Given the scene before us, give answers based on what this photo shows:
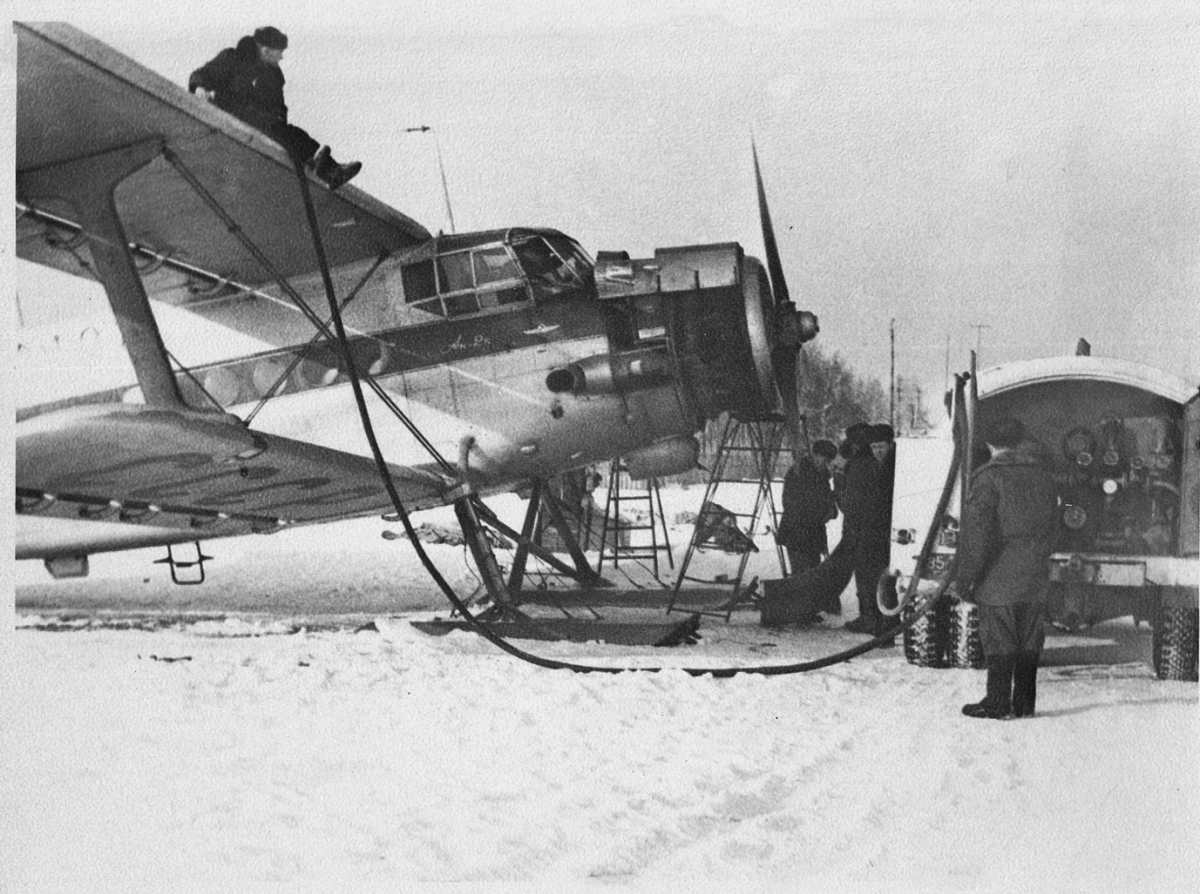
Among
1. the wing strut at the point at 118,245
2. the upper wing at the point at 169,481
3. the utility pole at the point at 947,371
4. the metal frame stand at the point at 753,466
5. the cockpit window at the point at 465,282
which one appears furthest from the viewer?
the metal frame stand at the point at 753,466

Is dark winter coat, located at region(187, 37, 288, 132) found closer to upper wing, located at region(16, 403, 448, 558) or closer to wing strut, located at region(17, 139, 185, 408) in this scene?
wing strut, located at region(17, 139, 185, 408)

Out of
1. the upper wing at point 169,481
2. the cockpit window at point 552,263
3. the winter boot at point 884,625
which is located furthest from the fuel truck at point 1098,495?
the upper wing at point 169,481

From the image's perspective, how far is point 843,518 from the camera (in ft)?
14.6

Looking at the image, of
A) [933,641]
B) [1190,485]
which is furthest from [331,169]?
[1190,485]

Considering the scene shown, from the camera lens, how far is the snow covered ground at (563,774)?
2.52 metres

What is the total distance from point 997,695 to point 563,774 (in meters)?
1.46

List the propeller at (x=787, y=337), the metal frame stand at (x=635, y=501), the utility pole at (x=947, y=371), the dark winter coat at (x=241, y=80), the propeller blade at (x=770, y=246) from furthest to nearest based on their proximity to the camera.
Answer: the metal frame stand at (x=635, y=501)
the propeller at (x=787, y=337)
the utility pole at (x=947, y=371)
the propeller blade at (x=770, y=246)
the dark winter coat at (x=241, y=80)

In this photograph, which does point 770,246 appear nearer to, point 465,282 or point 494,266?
point 494,266

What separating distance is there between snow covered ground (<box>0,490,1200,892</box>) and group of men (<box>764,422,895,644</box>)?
717mm

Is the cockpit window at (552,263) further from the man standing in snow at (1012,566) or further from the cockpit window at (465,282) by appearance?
the man standing in snow at (1012,566)

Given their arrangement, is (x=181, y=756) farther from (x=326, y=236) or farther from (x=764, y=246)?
(x=764, y=246)

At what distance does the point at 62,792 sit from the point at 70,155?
2199 millimetres

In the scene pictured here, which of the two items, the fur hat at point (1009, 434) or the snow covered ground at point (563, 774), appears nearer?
the snow covered ground at point (563, 774)

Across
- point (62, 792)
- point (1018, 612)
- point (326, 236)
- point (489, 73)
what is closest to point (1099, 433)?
point (1018, 612)
